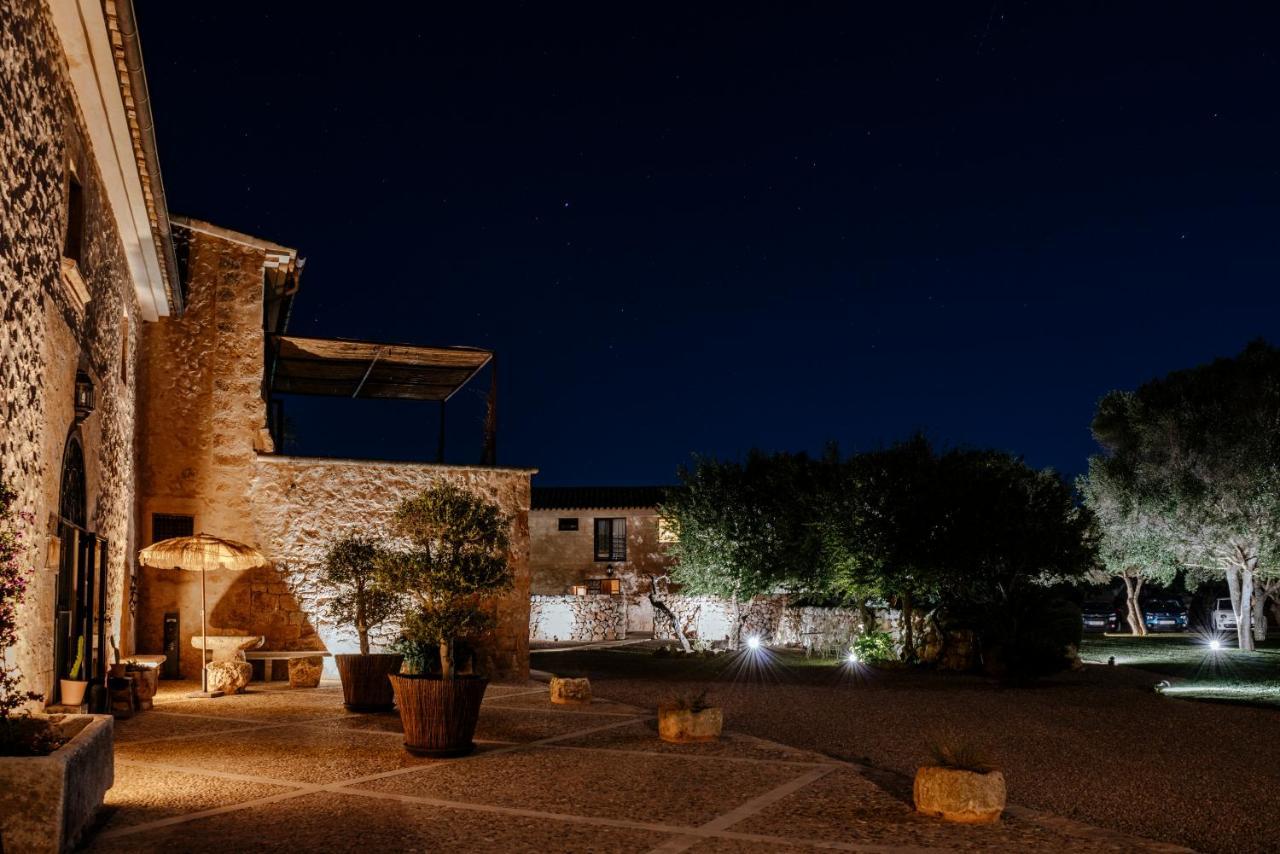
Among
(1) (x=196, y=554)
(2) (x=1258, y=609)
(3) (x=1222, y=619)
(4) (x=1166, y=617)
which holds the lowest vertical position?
(4) (x=1166, y=617)

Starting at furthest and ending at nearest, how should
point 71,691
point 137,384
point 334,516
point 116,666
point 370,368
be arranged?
1. point 370,368
2. point 334,516
3. point 137,384
4. point 116,666
5. point 71,691

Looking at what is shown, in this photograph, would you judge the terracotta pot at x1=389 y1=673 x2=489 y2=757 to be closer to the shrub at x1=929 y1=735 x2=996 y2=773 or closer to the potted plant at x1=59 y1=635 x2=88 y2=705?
the potted plant at x1=59 y1=635 x2=88 y2=705

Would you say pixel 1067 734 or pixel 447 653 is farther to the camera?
pixel 1067 734

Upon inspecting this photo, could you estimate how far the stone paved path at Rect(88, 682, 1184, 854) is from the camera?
5020 millimetres

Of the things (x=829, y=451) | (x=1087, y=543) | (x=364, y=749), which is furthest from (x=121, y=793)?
(x=829, y=451)

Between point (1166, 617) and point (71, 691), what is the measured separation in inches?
1466

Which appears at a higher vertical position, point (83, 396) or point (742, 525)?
point (83, 396)

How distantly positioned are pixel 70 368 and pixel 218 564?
4.65 metres

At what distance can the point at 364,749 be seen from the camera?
312 inches

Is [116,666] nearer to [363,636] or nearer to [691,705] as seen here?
[363,636]

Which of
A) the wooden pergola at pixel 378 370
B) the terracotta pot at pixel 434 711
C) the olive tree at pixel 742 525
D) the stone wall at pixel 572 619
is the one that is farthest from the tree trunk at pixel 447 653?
the stone wall at pixel 572 619

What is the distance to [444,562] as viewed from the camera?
32.9 feet

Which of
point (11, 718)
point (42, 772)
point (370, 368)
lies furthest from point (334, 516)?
point (42, 772)

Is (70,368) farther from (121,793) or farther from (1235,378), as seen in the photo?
(1235,378)
